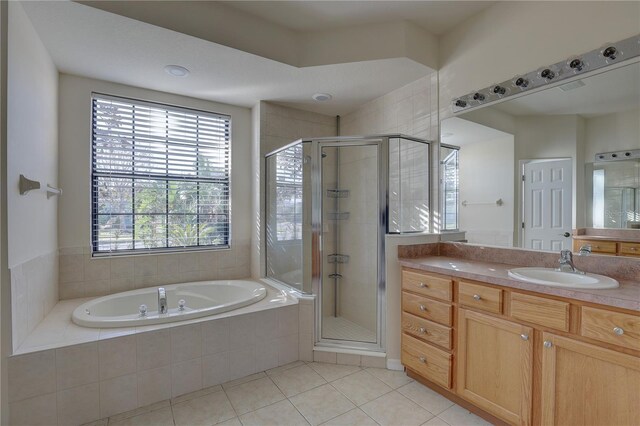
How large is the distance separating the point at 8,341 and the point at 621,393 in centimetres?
289

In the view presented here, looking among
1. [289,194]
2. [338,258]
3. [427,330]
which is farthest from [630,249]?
[289,194]

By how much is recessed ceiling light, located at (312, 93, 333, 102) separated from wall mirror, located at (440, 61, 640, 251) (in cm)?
116

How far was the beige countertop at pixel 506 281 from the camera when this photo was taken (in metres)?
1.25

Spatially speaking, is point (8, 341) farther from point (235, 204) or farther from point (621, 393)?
point (621, 393)

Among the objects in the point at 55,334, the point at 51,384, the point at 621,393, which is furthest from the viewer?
the point at 55,334

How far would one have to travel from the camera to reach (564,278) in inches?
65.9

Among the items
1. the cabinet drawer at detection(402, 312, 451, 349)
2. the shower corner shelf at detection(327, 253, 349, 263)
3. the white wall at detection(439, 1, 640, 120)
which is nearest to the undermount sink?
the cabinet drawer at detection(402, 312, 451, 349)

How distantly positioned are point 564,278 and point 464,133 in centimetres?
120

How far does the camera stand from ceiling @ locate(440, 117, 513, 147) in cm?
221

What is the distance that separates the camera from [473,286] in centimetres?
176

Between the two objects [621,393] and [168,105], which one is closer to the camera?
[621,393]

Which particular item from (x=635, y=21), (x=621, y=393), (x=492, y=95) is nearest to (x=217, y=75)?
(x=492, y=95)

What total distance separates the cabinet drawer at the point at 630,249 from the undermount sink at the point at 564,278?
7.8 inches

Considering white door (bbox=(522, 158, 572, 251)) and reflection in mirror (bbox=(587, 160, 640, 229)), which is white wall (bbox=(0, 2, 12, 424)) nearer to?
white door (bbox=(522, 158, 572, 251))
